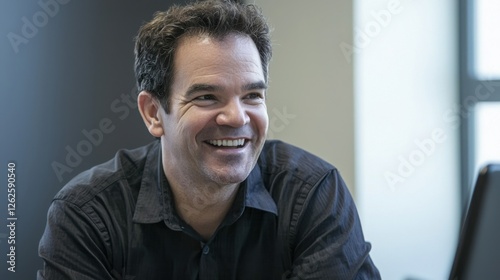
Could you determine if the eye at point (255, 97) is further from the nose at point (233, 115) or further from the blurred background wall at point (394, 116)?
the blurred background wall at point (394, 116)

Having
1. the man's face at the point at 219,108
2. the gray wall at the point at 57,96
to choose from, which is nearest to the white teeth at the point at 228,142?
the man's face at the point at 219,108

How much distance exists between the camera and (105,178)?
1362 mm

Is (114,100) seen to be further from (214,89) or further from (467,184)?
(467,184)

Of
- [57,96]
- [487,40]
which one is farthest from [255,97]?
[487,40]

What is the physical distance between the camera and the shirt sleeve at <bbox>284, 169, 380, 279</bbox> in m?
1.23

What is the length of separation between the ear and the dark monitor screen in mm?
887

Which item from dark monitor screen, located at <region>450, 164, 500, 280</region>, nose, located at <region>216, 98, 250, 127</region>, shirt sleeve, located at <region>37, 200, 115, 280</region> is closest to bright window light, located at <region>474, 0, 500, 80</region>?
nose, located at <region>216, 98, 250, 127</region>

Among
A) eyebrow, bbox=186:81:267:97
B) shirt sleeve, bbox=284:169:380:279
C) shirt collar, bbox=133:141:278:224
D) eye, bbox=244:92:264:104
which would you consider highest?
eyebrow, bbox=186:81:267:97

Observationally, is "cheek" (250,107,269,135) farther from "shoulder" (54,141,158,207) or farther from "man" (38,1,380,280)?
"shoulder" (54,141,158,207)

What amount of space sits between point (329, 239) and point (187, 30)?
1.76 ft

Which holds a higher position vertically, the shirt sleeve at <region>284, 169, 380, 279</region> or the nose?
the nose

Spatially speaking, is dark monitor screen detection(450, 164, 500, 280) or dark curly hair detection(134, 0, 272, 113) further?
dark curly hair detection(134, 0, 272, 113)

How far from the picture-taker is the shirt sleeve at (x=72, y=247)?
1.23 meters

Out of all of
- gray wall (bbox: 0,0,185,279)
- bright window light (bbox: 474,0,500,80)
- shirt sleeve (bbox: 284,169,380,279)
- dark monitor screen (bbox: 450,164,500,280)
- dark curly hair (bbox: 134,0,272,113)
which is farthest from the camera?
bright window light (bbox: 474,0,500,80)
